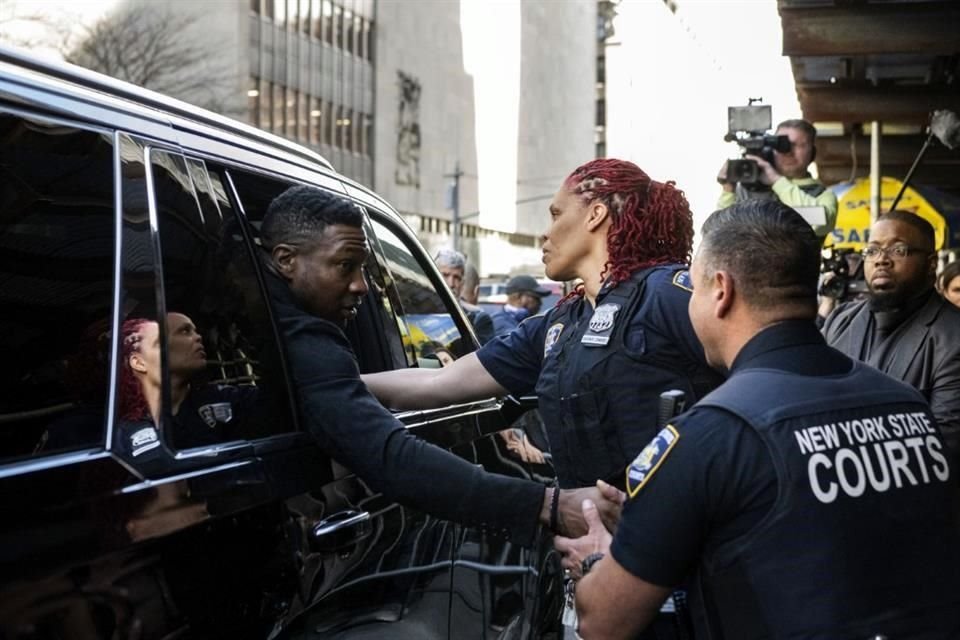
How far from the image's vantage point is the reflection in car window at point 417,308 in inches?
154

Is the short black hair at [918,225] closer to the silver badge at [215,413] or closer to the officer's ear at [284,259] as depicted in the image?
the officer's ear at [284,259]

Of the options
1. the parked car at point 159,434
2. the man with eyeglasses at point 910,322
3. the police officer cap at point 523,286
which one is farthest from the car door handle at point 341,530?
the police officer cap at point 523,286

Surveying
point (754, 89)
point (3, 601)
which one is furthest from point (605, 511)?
point (754, 89)

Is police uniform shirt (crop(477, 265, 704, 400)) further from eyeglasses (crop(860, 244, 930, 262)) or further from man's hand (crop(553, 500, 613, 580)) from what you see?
eyeglasses (crop(860, 244, 930, 262))

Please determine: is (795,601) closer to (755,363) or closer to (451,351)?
(755,363)

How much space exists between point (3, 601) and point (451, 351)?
2.73m

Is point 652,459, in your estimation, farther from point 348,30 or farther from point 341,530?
point 348,30

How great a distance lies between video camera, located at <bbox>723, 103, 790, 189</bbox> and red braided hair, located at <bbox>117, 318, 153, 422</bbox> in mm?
5367

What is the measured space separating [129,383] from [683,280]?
143 cm

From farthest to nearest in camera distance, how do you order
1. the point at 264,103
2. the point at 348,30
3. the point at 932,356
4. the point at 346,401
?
1. the point at 348,30
2. the point at 264,103
3. the point at 932,356
4. the point at 346,401

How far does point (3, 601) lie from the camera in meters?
1.69

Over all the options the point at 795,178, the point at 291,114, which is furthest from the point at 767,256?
the point at 291,114

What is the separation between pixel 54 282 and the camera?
224cm

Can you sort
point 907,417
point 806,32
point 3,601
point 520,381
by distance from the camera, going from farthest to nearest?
point 806,32 < point 520,381 < point 907,417 < point 3,601
